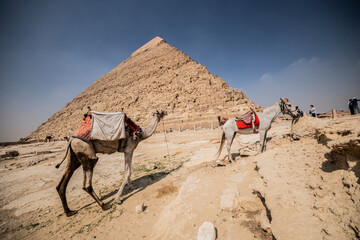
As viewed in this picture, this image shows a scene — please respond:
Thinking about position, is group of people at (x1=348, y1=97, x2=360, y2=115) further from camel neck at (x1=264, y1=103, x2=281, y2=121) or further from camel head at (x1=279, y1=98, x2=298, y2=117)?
camel neck at (x1=264, y1=103, x2=281, y2=121)

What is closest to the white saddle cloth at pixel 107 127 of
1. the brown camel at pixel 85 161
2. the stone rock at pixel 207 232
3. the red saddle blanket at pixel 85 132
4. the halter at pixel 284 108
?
the red saddle blanket at pixel 85 132

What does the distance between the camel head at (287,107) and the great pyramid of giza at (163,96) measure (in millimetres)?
22445

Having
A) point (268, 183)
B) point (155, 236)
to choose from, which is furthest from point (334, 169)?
point (155, 236)

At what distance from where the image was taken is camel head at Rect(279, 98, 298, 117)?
541 cm

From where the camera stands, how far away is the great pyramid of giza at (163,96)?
42250 millimetres

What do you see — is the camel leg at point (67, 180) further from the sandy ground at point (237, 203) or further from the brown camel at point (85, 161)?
the sandy ground at point (237, 203)

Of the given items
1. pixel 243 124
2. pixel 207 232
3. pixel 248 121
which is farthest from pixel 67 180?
pixel 248 121

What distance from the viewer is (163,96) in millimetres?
53250

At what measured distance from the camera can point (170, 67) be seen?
216ft

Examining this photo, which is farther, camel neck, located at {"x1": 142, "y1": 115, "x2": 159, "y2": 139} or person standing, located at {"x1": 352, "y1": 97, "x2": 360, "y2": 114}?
person standing, located at {"x1": 352, "y1": 97, "x2": 360, "y2": 114}

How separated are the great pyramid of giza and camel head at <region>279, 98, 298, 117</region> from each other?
73.6 feet

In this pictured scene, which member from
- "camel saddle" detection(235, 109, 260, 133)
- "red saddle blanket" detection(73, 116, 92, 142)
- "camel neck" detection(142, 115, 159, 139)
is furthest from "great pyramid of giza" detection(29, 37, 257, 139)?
"red saddle blanket" detection(73, 116, 92, 142)

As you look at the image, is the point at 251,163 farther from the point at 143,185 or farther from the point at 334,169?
the point at 143,185

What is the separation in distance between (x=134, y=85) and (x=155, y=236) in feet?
239
